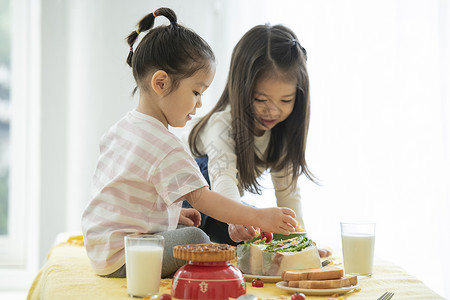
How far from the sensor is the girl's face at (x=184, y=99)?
1440mm

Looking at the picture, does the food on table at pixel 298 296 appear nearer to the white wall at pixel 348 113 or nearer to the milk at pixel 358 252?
the milk at pixel 358 252

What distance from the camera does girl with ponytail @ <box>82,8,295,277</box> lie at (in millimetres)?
1310

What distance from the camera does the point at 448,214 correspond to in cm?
281

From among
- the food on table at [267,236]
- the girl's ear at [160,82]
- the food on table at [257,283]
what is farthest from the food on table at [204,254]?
the girl's ear at [160,82]

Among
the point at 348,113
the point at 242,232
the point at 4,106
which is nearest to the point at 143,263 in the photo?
the point at 242,232

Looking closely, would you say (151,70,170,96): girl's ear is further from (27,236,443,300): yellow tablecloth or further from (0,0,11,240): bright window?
(0,0,11,240): bright window

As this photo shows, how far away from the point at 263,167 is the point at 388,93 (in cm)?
111

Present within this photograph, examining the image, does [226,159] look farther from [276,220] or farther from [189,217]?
[276,220]

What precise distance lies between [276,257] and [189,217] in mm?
442

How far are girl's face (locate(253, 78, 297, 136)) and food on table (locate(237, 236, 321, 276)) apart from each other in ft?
2.33

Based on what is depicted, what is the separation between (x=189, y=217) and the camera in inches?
65.7

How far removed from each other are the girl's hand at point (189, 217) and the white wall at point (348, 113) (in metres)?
1.36

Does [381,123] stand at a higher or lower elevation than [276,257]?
higher

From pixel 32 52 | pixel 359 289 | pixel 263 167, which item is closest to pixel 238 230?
pixel 359 289
